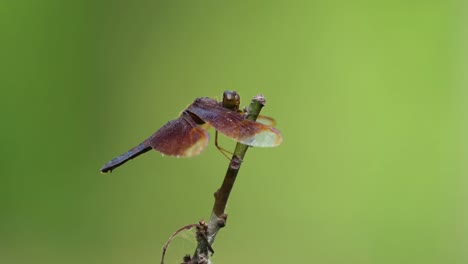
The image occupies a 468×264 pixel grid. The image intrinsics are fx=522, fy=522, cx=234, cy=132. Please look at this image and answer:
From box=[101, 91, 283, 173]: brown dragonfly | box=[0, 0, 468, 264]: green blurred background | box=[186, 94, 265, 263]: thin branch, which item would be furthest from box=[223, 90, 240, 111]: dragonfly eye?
box=[0, 0, 468, 264]: green blurred background

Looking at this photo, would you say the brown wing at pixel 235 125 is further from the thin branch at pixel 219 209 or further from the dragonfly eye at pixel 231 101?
the thin branch at pixel 219 209

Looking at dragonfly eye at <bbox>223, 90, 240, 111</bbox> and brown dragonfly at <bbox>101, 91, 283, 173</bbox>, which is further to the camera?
dragonfly eye at <bbox>223, 90, 240, 111</bbox>

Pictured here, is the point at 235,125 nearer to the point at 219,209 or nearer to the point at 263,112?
the point at 219,209

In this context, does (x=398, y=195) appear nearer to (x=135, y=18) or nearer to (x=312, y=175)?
(x=312, y=175)

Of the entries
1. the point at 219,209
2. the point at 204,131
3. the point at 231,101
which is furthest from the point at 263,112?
the point at 219,209

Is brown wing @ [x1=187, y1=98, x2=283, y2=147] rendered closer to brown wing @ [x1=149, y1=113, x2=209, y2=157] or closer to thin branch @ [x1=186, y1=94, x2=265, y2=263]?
brown wing @ [x1=149, y1=113, x2=209, y2=157]

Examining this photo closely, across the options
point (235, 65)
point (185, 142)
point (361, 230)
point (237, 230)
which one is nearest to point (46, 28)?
point (235, 65)

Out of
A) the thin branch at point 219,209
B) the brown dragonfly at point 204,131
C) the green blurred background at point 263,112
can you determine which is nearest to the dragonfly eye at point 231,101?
the brown dragonfly at point 204,131
